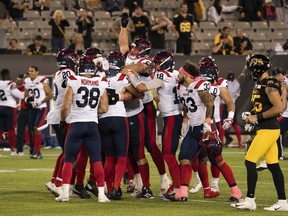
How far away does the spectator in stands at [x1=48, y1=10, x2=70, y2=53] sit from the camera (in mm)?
25125

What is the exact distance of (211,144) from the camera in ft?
40.3

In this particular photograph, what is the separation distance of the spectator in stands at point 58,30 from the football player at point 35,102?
13.3ft

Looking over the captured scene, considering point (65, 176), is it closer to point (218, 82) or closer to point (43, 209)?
point (43, 209)

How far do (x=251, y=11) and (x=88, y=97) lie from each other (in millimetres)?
17327

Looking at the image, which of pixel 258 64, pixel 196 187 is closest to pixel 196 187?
pixel 196 187

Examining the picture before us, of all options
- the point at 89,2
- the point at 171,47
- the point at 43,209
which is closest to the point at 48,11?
the point at 89,2

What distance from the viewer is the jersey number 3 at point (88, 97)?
40.0 ft

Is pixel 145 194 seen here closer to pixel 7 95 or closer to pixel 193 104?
pixel 193 104

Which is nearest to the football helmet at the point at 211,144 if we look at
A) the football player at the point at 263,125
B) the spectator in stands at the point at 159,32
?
the football player at the point at 263,125

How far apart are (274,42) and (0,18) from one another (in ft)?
25.6

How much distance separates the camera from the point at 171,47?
2714 centimetres

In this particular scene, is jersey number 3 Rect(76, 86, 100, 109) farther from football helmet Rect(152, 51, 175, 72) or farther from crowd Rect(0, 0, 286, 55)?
crowd Rect(0, 0, 286, 55)

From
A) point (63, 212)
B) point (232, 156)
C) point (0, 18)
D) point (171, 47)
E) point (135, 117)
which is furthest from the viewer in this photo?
point (171, 47)

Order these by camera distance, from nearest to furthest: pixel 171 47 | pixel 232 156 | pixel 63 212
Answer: pixel 63 212, pixel 232 156, pixel 171 47
